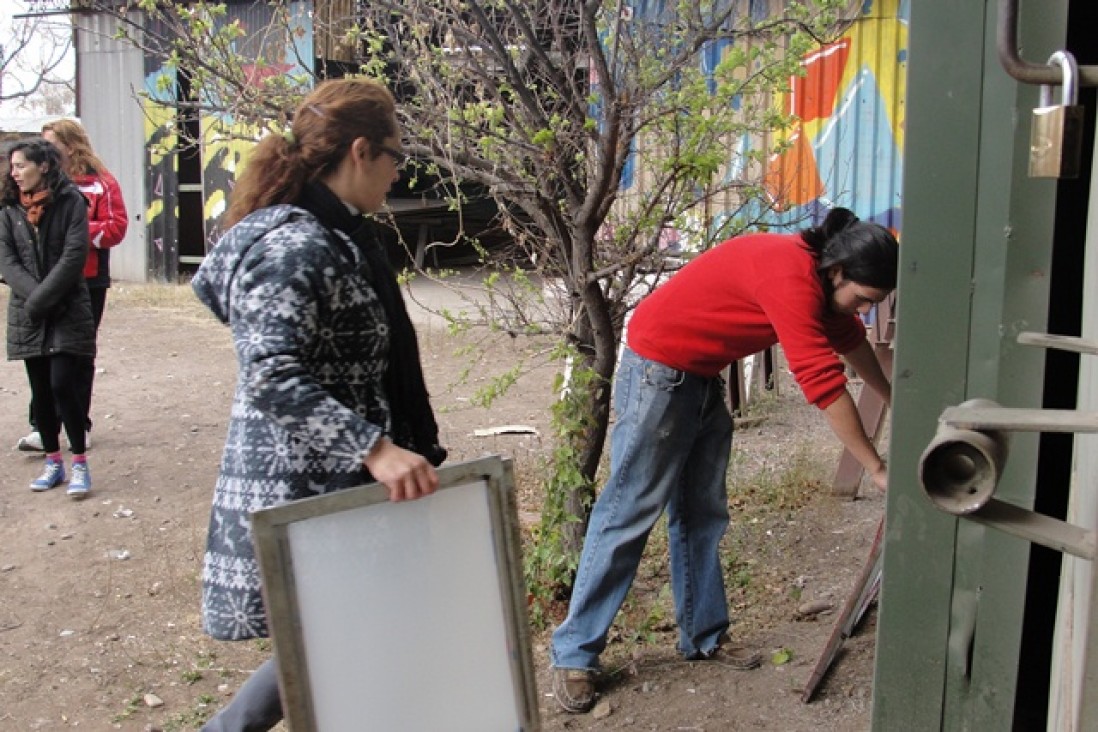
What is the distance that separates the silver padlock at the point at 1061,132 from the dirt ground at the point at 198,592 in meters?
1.74

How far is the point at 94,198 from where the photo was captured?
6.90 metres

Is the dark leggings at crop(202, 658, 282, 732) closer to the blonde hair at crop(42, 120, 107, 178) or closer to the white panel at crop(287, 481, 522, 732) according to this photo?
the white panel at crop(287, 481, 522, 732)

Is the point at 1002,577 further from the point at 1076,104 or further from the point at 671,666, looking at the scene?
the point at 671,666

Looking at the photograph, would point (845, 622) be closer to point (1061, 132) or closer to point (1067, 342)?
point (1067, 342)

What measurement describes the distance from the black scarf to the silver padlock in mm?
1622

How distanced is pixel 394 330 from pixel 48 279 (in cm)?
402

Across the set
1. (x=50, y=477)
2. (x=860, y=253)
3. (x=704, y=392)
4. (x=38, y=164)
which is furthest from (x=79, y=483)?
(x=860, y=253)

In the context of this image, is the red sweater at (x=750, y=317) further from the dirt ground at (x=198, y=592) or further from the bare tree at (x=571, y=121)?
the dirt ground at (x=198, y=592)

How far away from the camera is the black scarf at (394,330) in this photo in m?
2.84

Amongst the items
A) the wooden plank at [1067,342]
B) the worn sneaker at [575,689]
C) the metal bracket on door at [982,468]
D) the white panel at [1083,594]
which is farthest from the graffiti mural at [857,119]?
the metal bracket on door at [982,468]

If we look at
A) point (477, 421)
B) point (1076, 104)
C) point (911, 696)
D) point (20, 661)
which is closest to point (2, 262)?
point (20, 661)

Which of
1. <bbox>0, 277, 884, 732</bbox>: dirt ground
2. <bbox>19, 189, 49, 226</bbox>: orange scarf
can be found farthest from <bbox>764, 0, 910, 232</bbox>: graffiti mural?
<bbox>19, 189, 49, 226</bbox>: orange scarf

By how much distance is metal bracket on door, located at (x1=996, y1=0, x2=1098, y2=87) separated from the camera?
1700 millimetres

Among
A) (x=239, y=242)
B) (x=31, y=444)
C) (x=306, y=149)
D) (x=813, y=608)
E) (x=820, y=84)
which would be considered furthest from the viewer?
(x=820, y=84)
